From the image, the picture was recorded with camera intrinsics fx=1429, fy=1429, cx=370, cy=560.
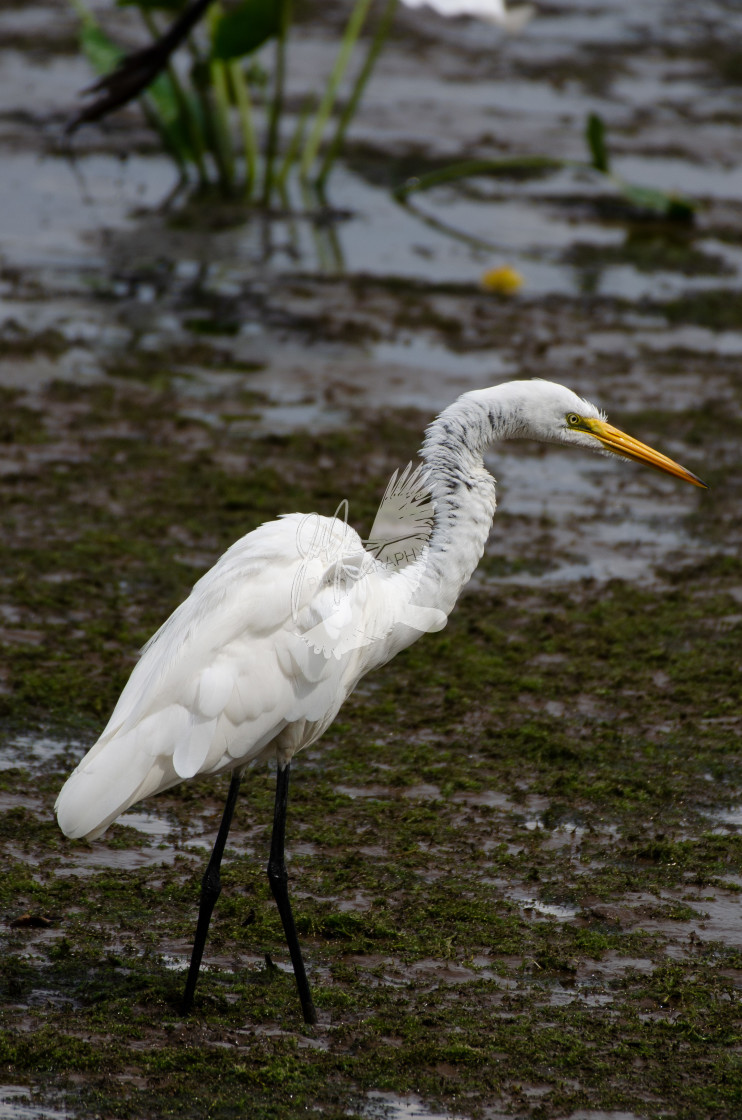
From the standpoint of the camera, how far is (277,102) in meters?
9.62

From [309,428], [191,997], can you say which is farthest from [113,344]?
[191,997]

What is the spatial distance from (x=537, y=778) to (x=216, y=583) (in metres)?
1.51

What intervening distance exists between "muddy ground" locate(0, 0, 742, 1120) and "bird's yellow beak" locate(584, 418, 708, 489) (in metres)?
1.05

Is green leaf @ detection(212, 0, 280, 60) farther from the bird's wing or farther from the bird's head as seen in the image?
the bird's wing

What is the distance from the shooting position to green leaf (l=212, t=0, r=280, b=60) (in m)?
8.55

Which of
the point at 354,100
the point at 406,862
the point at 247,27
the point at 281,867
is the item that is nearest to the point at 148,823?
the point at 406,862

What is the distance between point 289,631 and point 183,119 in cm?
752

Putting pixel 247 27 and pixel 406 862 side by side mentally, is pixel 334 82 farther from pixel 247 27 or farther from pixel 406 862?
pixel 406 862

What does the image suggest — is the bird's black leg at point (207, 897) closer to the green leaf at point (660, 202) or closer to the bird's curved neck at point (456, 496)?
the bird's curved neck at point (456, 496)

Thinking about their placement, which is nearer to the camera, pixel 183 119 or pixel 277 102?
pixel 277 102

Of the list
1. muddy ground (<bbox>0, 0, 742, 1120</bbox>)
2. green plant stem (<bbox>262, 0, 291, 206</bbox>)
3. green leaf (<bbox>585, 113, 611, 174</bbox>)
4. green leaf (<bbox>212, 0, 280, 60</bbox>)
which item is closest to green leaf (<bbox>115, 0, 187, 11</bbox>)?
green leaf (<bbox>212, 0, 280, 60</bbox>)

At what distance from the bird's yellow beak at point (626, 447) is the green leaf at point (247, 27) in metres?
5.92

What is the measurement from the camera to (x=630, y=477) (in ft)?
22.2

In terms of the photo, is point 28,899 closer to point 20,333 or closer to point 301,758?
point 301,758
